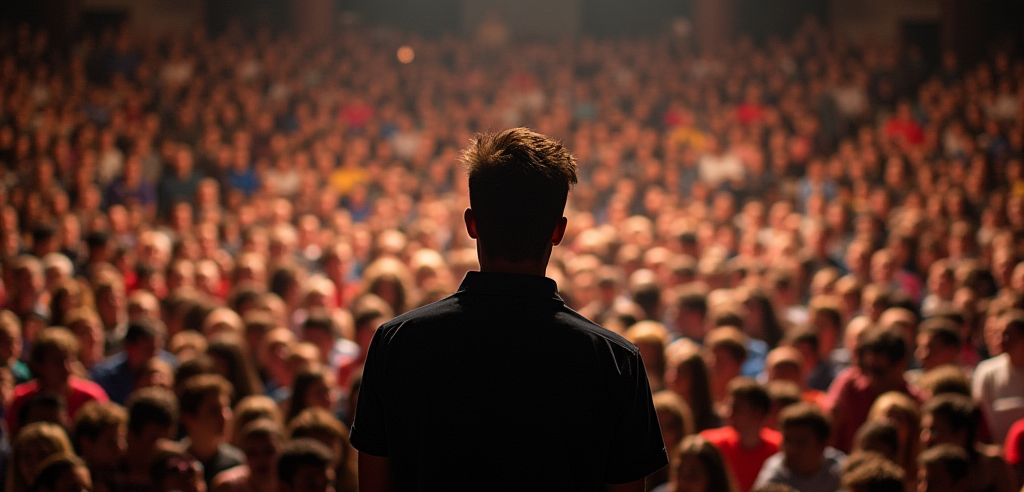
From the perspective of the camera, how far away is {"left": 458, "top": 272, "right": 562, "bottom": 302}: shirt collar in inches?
67.6

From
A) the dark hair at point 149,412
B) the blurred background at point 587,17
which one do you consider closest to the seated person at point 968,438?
the dark hair at point 149,412

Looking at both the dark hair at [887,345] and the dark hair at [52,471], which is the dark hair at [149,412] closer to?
the dark hair at [52,471]

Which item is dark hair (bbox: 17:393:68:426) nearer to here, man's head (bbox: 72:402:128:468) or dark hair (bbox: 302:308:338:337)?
man's head (bbox: 72:402:128:468)

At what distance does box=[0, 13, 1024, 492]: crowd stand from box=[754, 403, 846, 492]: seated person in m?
0.01

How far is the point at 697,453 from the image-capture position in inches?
151

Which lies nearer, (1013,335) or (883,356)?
(883,356)

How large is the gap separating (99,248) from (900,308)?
622 centimetres

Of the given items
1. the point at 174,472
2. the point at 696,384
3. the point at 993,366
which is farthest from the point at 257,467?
the point at 993,366

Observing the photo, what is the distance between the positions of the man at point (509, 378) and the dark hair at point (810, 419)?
2477 millimetres

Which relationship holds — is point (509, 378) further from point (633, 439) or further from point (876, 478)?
point (876, 478)

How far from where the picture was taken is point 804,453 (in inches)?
159

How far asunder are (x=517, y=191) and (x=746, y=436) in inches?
124

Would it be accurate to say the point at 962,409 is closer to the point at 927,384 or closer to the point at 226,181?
the point at 927,384

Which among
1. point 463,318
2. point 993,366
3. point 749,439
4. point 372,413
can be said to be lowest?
point 749,439
